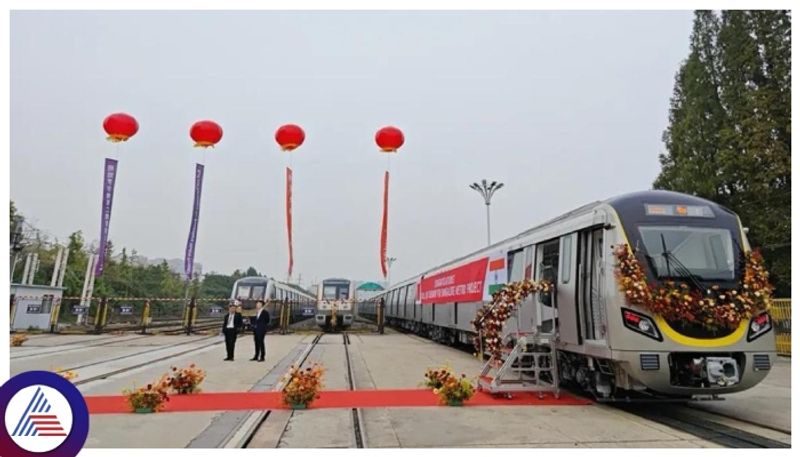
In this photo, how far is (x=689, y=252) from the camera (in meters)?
6.34

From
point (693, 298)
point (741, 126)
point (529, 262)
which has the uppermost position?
point (741, 126)

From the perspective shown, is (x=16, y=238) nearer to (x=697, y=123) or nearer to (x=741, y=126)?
(x=741, y=126)

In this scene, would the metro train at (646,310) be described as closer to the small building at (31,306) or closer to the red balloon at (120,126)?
the red balloon at (120,126)

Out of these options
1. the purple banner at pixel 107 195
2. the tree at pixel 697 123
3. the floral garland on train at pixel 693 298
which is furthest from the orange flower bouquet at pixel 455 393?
the tree at pixel 697 123

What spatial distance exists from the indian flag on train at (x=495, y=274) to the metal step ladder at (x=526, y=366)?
269 centimetres

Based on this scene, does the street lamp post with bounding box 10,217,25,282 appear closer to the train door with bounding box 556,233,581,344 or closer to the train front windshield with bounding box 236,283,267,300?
the train door with bounding box 556,233,581,344

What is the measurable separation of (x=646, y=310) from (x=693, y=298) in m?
0.53

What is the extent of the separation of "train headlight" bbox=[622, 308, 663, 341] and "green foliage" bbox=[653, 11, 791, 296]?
37.0 ft

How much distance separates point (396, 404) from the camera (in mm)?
6840

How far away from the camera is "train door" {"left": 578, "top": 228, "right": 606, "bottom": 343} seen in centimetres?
649

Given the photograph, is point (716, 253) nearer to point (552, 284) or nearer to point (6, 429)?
point (552, 284)

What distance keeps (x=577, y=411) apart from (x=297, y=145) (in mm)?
7910

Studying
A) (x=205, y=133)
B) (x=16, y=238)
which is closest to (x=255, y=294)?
(x=205, y=133)

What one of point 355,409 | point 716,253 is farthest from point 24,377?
point 716,253
